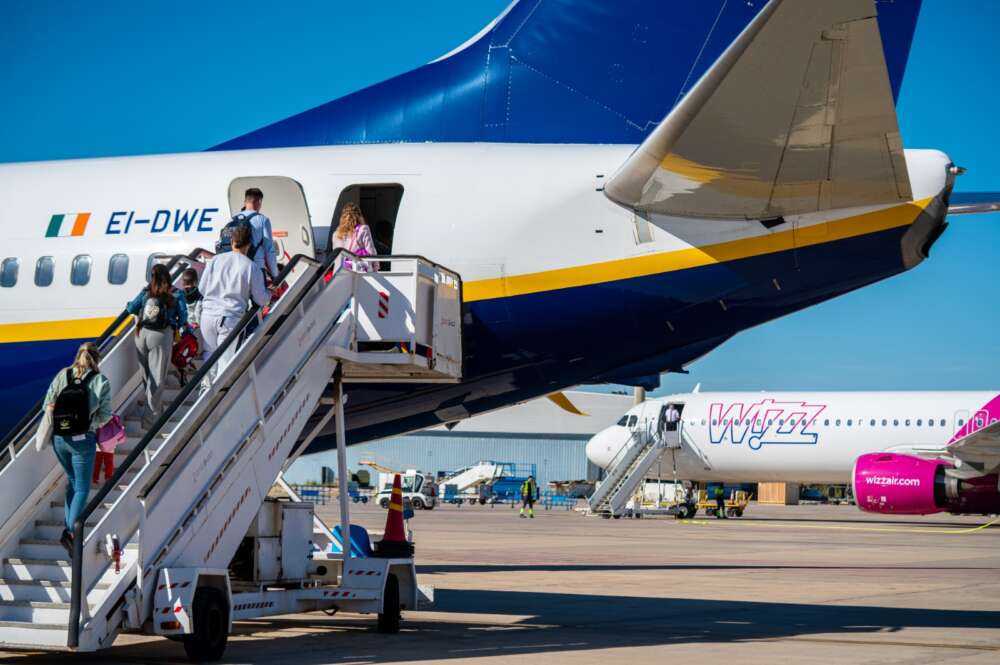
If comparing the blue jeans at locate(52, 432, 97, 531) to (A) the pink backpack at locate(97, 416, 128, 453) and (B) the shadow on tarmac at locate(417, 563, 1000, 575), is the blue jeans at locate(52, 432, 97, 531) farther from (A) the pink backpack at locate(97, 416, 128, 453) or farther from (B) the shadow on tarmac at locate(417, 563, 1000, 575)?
(B) the shadow on tarmac at locate(417, 563, 1000, 575)

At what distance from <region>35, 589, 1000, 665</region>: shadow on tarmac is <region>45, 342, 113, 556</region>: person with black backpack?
4.67 feet

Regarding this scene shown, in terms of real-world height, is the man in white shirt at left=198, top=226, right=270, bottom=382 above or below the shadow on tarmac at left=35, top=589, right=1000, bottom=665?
above

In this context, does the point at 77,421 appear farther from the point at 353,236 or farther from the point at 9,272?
the point at 9,272

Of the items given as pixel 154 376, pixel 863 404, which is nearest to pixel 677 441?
pixel 863 404

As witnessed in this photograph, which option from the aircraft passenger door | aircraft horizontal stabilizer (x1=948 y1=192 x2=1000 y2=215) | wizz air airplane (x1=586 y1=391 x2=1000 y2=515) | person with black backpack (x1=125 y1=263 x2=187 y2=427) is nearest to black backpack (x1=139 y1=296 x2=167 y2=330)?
person with black backpack (x1=125 y1=263 x2=187 y2=427)

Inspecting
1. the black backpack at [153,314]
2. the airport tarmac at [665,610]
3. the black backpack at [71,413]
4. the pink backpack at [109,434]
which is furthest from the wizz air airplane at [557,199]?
the black backpack at [71,413]

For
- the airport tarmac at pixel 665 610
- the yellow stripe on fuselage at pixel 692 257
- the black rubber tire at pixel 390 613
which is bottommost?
the airport tarmac at pixel 665 610

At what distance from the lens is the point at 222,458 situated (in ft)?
34.7

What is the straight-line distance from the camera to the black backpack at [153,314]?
11609 millimetres

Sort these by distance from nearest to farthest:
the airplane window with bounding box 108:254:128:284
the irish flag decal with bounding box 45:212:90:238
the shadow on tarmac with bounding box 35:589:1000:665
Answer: the shadow on tarmac with bounding box 35:589:1000:665 < the airplane window with bounding box 108:254:128:284 < the irish flag decal with bounding box 45:212:90:238

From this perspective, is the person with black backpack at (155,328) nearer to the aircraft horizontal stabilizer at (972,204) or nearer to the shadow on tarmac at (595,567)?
the aircraft horizontal stabilizer at (972,204)

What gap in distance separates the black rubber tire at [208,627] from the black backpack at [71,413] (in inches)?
64.1

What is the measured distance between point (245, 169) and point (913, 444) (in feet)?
117

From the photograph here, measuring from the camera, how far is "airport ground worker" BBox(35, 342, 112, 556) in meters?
10.2
